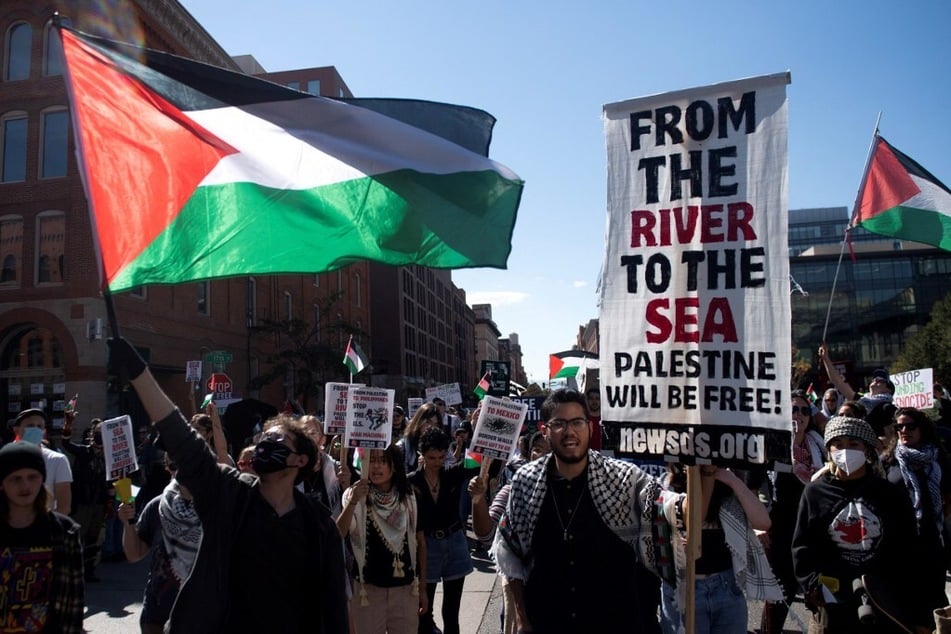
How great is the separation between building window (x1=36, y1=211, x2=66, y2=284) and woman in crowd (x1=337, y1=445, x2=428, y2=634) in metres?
23.8

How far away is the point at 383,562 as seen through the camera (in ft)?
17.0

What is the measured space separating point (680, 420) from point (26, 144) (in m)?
28.4

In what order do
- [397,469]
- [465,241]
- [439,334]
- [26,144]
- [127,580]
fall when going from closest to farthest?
[465,241] → [397,469] → [127,580] → [26,144] → [439,334]

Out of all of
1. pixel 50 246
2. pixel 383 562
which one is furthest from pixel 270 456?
pixel 50 246

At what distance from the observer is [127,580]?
982 centimetres

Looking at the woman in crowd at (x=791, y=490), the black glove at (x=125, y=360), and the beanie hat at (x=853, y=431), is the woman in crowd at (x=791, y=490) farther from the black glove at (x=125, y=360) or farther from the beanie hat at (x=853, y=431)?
the black glove at (x=125, y=360)

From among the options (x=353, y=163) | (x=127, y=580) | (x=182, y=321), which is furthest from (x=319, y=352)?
(x=353, y=163)

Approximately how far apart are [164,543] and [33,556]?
0.78m

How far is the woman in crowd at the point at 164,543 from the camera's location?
4.46 metres

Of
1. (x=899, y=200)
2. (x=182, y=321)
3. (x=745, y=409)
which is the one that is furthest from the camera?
(x=182, y=321)

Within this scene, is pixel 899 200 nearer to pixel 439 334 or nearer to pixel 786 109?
pixel 786 109

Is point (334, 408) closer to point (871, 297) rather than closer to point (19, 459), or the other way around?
point (19, 459)

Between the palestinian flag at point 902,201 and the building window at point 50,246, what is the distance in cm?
2416

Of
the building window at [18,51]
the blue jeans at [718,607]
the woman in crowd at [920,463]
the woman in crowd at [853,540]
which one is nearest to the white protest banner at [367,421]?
the blue jeans at [718,607]
